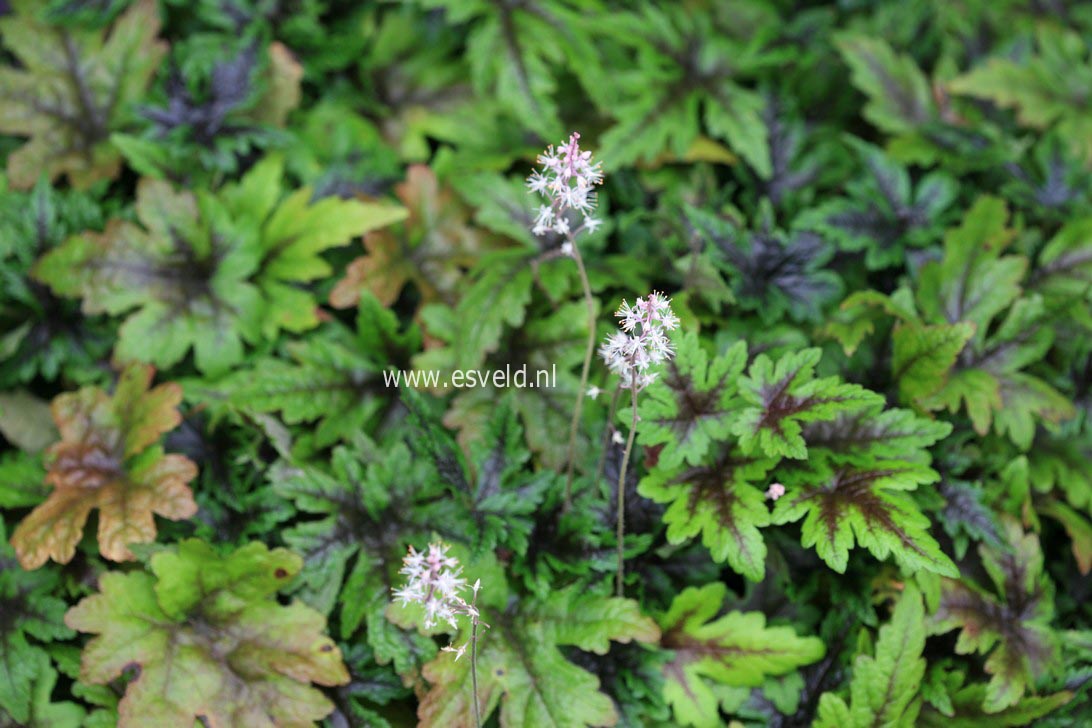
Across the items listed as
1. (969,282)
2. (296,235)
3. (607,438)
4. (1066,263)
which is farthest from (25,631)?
(1066,263)

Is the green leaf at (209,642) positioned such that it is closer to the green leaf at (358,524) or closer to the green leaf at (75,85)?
the green leaf at (358,524)

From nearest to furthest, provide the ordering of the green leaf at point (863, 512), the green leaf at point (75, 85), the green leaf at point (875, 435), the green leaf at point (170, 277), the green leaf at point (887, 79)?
the green leaf at point (863, 512)
the green leaf at point (875, 435)
the green leaf at point (170, 277)
the green leaf at point (75, 85)
the green leaf at point (887, 79)

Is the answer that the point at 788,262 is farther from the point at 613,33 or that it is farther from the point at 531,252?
the point at 613,33

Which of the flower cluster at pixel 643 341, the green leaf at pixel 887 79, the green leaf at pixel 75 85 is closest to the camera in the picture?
the flower cluster at pixel 643 341

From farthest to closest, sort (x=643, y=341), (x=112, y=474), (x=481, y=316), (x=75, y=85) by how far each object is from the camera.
Answer: (x=75, y=85)
(x=481, y=316)
(x=112, y=474)
(x=643, y=341)

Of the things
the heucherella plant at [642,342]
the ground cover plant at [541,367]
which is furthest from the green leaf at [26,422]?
the heucherella plant at [642,342]

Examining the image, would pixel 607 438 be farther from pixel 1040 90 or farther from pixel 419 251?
pixel 1040 90

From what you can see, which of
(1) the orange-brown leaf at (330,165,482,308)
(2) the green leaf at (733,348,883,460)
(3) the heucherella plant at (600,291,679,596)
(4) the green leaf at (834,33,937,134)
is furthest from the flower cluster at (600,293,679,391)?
(4) the green leaf at (834,33,937,134)
